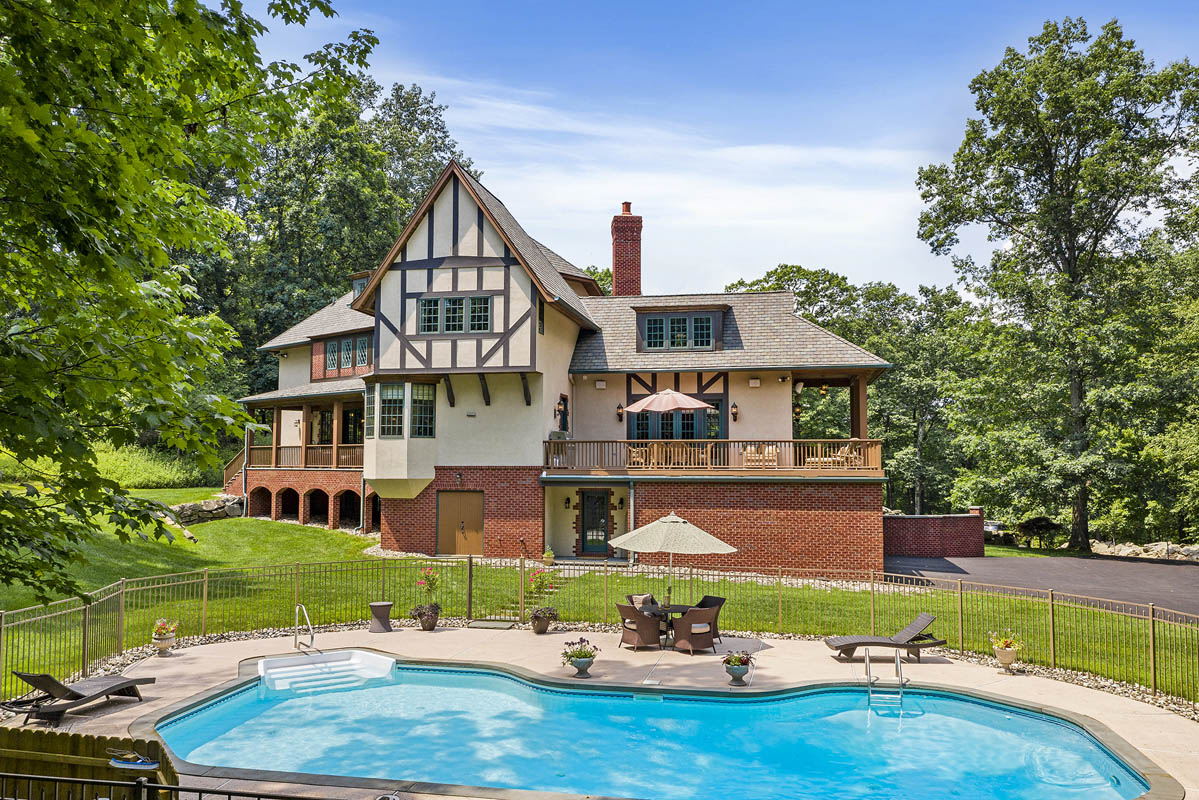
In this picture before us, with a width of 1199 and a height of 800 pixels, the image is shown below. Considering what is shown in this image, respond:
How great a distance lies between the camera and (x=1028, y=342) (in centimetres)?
3128

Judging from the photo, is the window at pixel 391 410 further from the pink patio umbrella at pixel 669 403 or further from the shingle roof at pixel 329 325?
the pink patio umbrella at pixel 669 403

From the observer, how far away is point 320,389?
3172cm

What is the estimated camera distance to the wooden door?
85.4 ft

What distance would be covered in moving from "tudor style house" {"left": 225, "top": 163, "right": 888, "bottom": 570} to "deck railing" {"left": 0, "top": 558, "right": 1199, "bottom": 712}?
2143 mm

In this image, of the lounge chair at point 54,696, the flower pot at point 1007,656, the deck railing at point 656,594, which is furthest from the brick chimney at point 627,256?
the lounge chair at point 54,696

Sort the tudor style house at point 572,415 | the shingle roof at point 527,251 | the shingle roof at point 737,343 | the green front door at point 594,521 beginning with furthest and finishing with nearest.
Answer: the green front door at point 594,521
the shingle roof at point 737,343
the shingle roof at point 527,251
the tudor style house at point 572,415

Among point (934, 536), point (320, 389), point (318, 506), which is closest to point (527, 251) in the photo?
point (320, 389)

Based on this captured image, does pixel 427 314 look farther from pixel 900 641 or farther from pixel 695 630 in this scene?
pixel 900 641

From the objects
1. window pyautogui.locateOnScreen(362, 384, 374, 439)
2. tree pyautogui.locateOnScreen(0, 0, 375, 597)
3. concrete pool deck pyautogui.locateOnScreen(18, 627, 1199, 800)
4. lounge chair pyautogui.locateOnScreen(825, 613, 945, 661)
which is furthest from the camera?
window pyautogui.locateOnScreen(362, 384, 374, 439)

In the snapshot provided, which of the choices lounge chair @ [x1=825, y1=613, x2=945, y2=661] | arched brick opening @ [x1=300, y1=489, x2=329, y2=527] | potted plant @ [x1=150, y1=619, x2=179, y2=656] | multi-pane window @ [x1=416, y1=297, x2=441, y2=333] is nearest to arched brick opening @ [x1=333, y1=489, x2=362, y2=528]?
arched brick opening @ [x1=300, y1=489, x2=329, y2=527]

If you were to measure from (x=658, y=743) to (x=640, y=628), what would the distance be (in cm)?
427

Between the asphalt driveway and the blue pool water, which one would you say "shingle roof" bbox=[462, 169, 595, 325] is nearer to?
the asphalt driveway

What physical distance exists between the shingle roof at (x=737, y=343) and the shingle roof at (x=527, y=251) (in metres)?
1.15

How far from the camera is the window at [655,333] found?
92.5 ft
